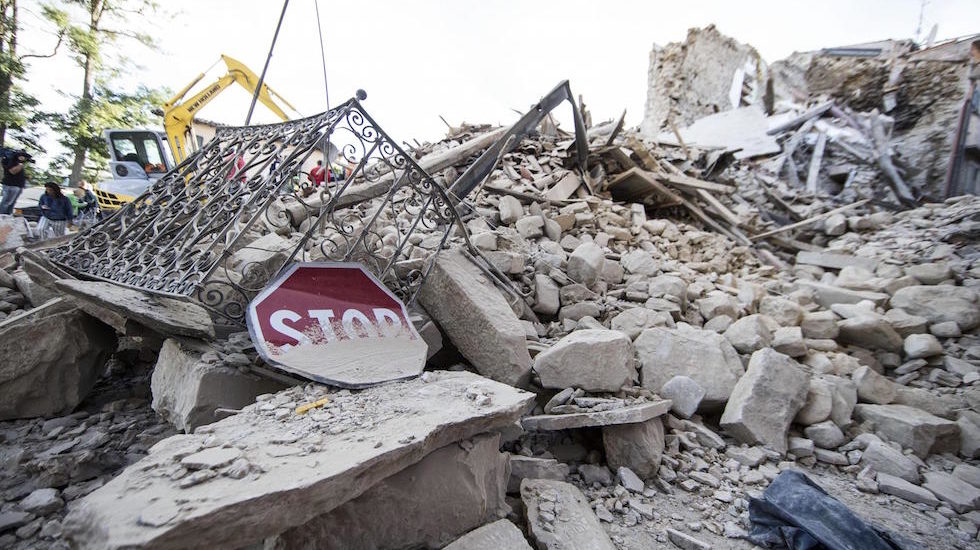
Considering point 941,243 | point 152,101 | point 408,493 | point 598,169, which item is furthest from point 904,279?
point 152,101

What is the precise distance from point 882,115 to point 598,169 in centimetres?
857

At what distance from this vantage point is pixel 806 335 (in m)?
3.38

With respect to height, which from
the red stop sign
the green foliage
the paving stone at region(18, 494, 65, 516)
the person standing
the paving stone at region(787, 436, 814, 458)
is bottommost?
the paving stone at region(787, 436, 814, 458)

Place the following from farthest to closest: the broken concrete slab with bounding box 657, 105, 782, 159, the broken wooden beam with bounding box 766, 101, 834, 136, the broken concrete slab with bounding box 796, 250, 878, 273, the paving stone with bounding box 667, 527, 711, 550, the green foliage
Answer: the green foliage → the broken concrete slab with bounding box 657, 105, 782, 159 → the broken wooden beam with bounding box 766, 101, 834, 136 → the broken concrete slab with bounding box 796, 250, 878, 273 → the paving stone with bounding box 667, 527, 711, 550

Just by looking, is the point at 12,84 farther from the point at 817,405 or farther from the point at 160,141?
the point at 817,405

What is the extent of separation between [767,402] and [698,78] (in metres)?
15.3

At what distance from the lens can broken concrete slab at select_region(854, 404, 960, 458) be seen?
2.33 meters

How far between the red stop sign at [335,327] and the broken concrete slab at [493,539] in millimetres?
778

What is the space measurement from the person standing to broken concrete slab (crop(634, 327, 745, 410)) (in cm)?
1061

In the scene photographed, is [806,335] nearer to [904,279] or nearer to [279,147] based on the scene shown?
[904,279]

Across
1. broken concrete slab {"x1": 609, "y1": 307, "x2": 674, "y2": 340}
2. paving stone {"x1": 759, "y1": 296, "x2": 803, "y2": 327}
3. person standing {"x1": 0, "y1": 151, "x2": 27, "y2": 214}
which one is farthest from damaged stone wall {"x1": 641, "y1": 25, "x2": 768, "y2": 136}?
person standing {"x1": 0, "y1": 151, "x2": 27, "y2": 214}

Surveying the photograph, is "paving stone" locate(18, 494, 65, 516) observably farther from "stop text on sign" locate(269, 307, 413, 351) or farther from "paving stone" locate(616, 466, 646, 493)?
"paving stone" locate(616, 466, 646, 493)

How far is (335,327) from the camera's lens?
1.99m

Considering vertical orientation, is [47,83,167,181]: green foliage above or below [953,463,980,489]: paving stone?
above
